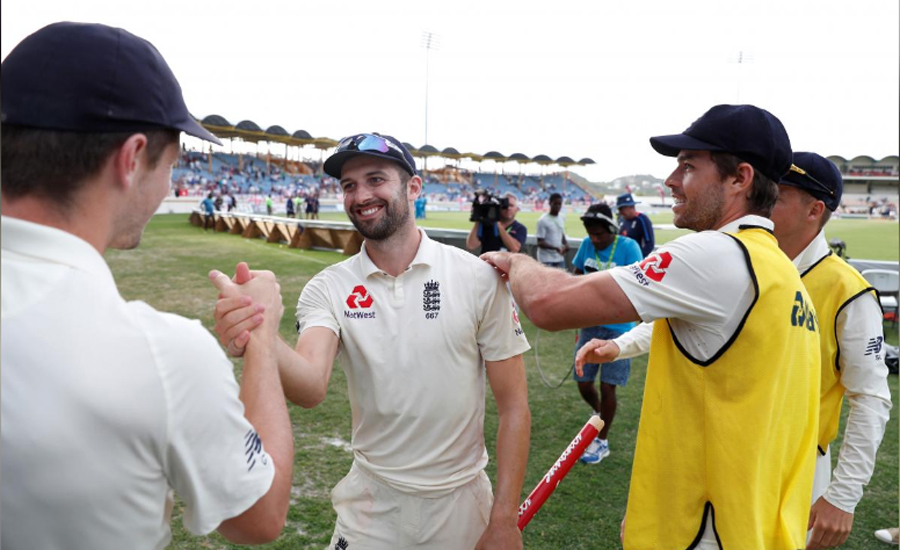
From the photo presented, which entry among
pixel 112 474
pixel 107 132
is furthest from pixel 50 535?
pixel 107 132

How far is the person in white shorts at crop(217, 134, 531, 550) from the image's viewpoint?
2.32 m

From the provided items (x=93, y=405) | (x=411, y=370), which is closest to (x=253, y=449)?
(x=93, y=405)

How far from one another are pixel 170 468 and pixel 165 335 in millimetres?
256

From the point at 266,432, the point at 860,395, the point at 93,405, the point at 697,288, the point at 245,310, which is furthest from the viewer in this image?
the point at 860,395

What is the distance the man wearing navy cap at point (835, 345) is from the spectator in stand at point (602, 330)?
2.54m

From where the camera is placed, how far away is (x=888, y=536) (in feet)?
14.1

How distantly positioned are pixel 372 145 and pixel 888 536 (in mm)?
4664

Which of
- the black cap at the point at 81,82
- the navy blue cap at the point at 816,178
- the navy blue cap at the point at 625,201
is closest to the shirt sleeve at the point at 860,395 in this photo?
the navy blue cap at the point at 816,178

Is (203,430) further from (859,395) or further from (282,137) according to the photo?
(282,137)

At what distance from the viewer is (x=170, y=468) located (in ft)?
3.54

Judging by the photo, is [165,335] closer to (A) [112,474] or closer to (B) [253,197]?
(A) [112,474]

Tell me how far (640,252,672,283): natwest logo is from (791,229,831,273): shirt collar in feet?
4.27

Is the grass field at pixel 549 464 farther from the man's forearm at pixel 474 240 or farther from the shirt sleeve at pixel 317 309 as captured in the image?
the shirt sleeve at pixel 317 309

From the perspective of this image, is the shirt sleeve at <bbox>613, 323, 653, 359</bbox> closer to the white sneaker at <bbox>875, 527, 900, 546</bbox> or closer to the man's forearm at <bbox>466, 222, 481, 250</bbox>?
the white sneaker at <bbox>875, 527, 900, 546</bbox>
